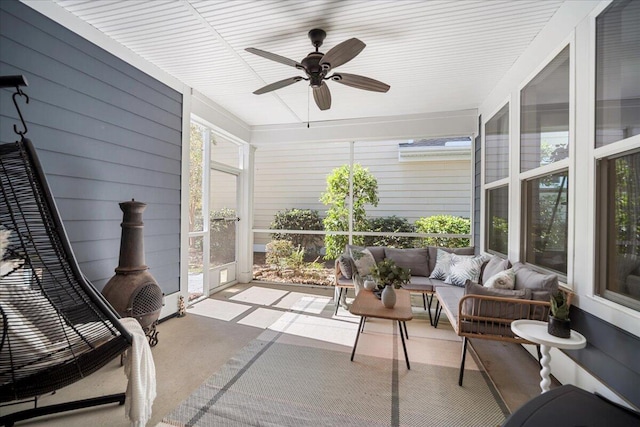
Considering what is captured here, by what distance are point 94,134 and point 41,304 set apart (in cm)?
166

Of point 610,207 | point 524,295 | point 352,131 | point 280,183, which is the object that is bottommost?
point 524,295

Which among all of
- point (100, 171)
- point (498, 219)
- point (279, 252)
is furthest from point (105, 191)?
point (498, 219)

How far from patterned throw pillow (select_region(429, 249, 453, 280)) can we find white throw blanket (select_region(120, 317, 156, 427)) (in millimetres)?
3313

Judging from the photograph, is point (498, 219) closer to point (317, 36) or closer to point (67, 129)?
point (317, 36)

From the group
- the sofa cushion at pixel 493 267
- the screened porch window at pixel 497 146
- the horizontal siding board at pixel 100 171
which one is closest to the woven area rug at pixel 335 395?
the sofa cushion at pixel 493 267

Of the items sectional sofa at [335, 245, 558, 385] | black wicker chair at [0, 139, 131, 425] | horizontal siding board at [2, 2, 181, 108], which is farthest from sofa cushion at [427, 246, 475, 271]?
horizontal siding board at [2, 2, 181, 108]

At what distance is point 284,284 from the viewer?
5109 millimetres

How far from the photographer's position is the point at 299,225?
527cm

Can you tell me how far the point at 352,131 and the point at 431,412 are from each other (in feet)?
13.2

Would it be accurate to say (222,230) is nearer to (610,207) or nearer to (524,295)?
(524,295)

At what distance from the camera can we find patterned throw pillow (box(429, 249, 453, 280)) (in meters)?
3.73

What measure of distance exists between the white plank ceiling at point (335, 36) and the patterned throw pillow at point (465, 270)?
2.17 metres

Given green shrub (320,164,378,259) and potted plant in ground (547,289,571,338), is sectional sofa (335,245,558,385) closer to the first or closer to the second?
potted plant in ground (547,289,571,338)

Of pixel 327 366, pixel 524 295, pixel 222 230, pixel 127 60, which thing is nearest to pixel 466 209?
pixel 524 295
